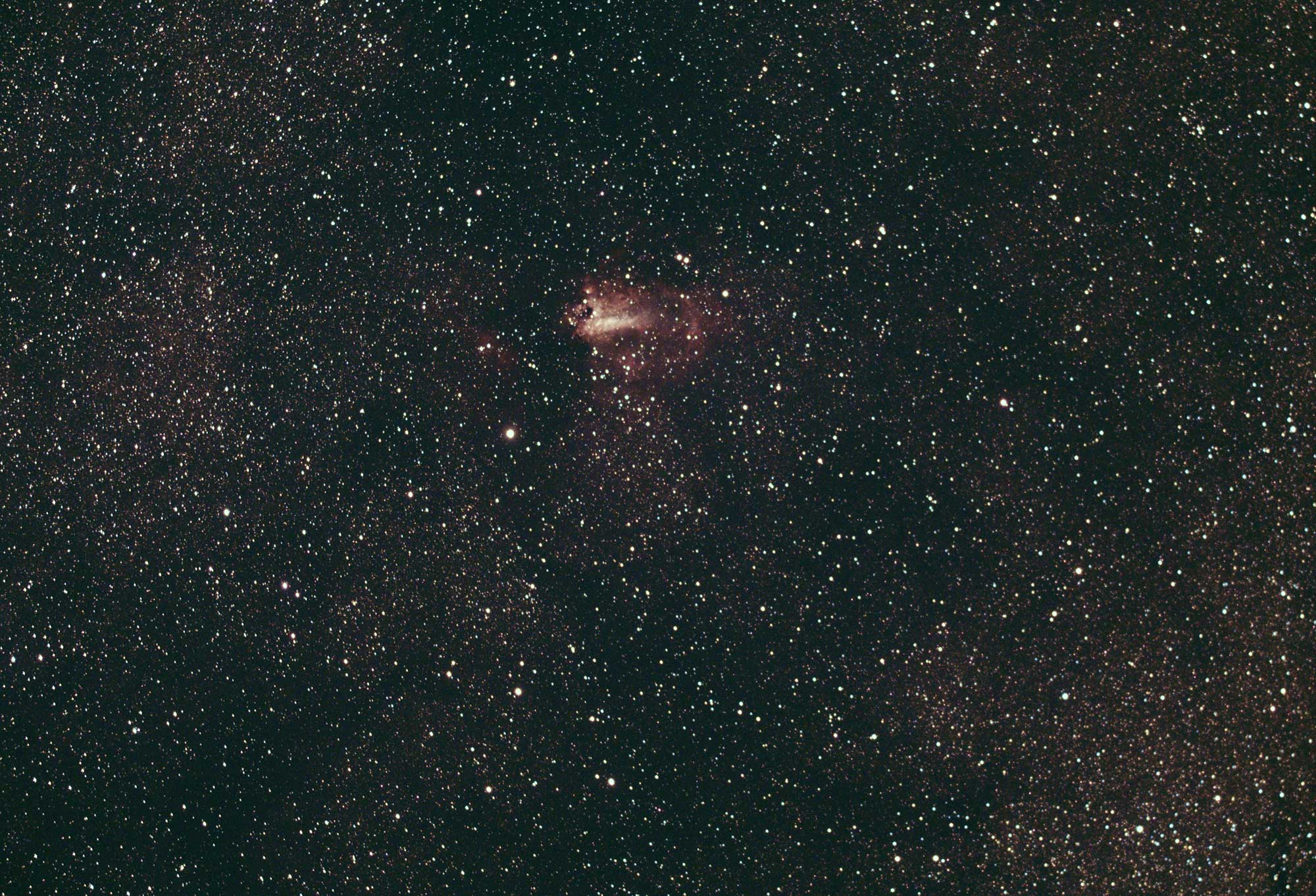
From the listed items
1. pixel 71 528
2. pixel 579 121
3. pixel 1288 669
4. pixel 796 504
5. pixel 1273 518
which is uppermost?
pixel 579 121

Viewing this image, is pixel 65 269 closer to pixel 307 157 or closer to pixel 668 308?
pixel 307 157

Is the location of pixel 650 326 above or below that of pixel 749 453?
above

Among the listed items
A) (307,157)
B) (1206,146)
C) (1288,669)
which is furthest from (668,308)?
(1288,669)

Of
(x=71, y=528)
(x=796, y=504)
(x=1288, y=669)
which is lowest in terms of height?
(x=1288, y=669)

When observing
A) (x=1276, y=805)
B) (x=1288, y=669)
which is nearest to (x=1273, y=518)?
(x=1288, y=669)

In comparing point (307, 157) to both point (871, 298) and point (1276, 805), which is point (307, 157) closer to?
point (871, 298)

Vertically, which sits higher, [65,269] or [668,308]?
[65,269]

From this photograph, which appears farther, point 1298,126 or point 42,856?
point 42,856

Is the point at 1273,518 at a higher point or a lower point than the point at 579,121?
lower
